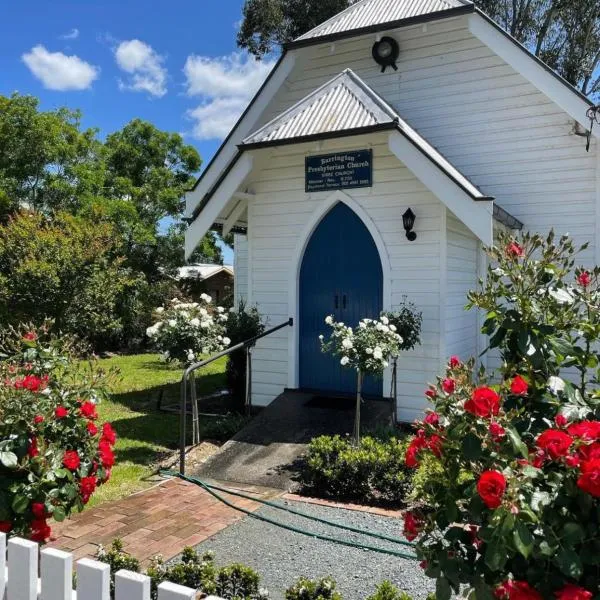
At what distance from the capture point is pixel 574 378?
30.2ft

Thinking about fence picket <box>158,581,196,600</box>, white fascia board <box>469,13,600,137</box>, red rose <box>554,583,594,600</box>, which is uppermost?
white fascia board <box>469,13,600,137</box>

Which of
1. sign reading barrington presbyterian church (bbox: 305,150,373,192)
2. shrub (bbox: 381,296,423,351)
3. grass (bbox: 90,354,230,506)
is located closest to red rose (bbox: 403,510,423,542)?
grass (bbox: 90,354,230,506)

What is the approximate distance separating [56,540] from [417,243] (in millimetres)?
5802

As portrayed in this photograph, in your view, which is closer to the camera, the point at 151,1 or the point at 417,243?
the point at 417,243

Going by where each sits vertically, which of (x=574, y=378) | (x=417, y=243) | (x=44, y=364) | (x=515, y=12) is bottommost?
(x=574, y=378)

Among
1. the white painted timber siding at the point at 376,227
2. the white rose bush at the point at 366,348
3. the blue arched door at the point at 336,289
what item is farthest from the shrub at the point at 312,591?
the blue arched door at the point at 336,289

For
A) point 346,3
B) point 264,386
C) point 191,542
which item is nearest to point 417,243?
point 264,386

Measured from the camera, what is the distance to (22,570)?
2.66 m

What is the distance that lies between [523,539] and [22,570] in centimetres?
217

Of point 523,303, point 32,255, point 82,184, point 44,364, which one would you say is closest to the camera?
point 523,303

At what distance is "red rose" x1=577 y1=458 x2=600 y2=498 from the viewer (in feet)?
6.33

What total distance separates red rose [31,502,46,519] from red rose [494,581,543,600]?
2.63m

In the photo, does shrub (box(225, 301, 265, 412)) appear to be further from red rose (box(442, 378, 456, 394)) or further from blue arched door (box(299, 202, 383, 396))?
red rose (box(442, 378, 456, 394))

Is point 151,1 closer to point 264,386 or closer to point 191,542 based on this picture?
point 264,386
